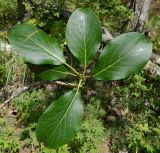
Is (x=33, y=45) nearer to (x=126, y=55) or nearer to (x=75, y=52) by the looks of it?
(x=75, y=52)

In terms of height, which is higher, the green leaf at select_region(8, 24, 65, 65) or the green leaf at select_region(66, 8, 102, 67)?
the green leaf at select_region(66, 8, 102, 67)

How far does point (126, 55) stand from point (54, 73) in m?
0.23

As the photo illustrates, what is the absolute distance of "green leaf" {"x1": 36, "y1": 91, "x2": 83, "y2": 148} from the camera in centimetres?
80

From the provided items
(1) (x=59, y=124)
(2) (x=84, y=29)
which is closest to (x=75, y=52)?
(2) (x=84, y=29)

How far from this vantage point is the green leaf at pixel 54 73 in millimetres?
903

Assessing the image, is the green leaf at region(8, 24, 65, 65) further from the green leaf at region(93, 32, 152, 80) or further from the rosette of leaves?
the green leaf at region(93, 32, 152, 80)

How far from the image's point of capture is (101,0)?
16.7ft

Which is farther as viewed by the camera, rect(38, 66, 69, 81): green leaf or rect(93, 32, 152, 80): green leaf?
rect(38, 66, 69, 81): green leaf

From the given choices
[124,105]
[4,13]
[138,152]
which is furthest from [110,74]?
[4,13]


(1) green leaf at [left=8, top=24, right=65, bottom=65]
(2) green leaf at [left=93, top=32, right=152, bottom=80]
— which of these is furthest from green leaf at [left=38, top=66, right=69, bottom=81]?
(2) green leaf at [left=93, top=32, right=152, bottom=80]

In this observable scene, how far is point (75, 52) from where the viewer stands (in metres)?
0.87

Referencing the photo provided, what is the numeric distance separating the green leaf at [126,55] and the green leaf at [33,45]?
0.14m

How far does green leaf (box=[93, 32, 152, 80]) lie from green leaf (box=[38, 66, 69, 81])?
14 centimetres

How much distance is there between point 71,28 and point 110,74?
17 cm
